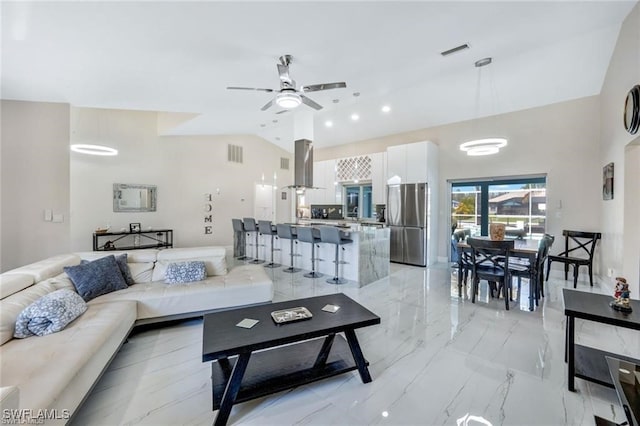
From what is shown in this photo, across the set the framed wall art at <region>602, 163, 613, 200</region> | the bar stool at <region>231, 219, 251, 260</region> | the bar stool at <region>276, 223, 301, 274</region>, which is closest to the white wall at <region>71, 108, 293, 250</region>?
→ the bar stool at <region>231, 219, 251, 260</region>

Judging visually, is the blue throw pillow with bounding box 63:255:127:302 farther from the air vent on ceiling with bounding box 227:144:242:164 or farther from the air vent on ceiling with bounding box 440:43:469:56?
the air vent on ceiling with bounding box 227:144:242:164

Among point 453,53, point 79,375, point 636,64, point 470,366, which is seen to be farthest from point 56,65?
point 636,64

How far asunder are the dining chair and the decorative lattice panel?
4247 millimetres

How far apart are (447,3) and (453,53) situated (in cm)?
118

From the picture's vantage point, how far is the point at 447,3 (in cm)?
271

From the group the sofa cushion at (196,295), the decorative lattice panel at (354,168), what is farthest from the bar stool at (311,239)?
the decorative lattice panel at (354,168)

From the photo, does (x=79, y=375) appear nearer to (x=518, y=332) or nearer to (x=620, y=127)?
(x=518, y=332)

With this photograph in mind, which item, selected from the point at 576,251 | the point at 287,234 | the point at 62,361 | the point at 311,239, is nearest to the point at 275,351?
the point at 62,361

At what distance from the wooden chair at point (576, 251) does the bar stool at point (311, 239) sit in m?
4.27

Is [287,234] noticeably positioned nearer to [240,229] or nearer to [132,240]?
[240,229]

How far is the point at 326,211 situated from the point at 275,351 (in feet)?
21.8

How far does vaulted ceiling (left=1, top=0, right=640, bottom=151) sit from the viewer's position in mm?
2650

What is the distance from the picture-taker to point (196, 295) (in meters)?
3.10

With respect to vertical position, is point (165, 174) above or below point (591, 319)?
above
